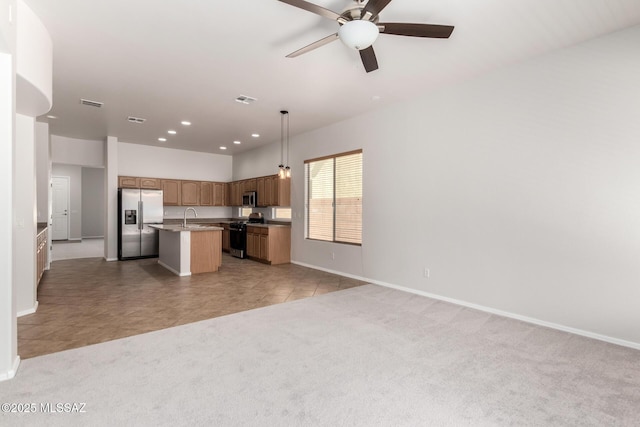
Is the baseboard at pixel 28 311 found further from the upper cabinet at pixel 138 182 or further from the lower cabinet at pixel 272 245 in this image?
the upper cabinet at pixel 138 182

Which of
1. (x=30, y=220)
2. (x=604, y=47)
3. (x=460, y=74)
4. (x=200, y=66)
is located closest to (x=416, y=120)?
(x=460, y=74)

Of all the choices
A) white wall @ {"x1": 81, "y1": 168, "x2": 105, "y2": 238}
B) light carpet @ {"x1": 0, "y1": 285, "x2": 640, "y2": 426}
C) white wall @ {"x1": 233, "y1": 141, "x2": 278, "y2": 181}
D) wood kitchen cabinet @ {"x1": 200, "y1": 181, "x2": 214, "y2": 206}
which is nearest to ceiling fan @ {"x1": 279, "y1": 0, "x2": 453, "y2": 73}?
light carpet @ {"x1": 0, "y1": 285, "x2": 640, "y2": 426}

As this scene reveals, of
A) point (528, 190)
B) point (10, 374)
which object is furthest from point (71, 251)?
point (528, 190)

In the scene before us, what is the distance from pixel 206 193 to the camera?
9.16m

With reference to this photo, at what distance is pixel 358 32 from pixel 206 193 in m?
7.72

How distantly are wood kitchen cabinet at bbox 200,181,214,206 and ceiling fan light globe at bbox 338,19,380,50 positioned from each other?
24.8 ft

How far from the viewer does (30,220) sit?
12.3ft

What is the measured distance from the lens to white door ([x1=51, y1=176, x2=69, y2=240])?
1129 centimetres

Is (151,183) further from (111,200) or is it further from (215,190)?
(215,190)

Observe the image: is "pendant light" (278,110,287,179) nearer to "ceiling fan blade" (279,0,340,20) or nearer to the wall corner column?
"ceiling fan blade" (279,0,340,20)

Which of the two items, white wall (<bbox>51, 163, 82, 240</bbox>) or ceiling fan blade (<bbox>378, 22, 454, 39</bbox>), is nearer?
ceiling fan blade (<bbox>378, 22, 454, 39</bbox>)

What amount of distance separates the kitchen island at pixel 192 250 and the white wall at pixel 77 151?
3220 millimetres

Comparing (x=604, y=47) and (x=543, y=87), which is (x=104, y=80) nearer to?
(x=543, y=87)

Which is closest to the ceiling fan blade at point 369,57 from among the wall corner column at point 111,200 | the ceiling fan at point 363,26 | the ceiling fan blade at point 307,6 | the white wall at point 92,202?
the ceiling fan at point 363,26
